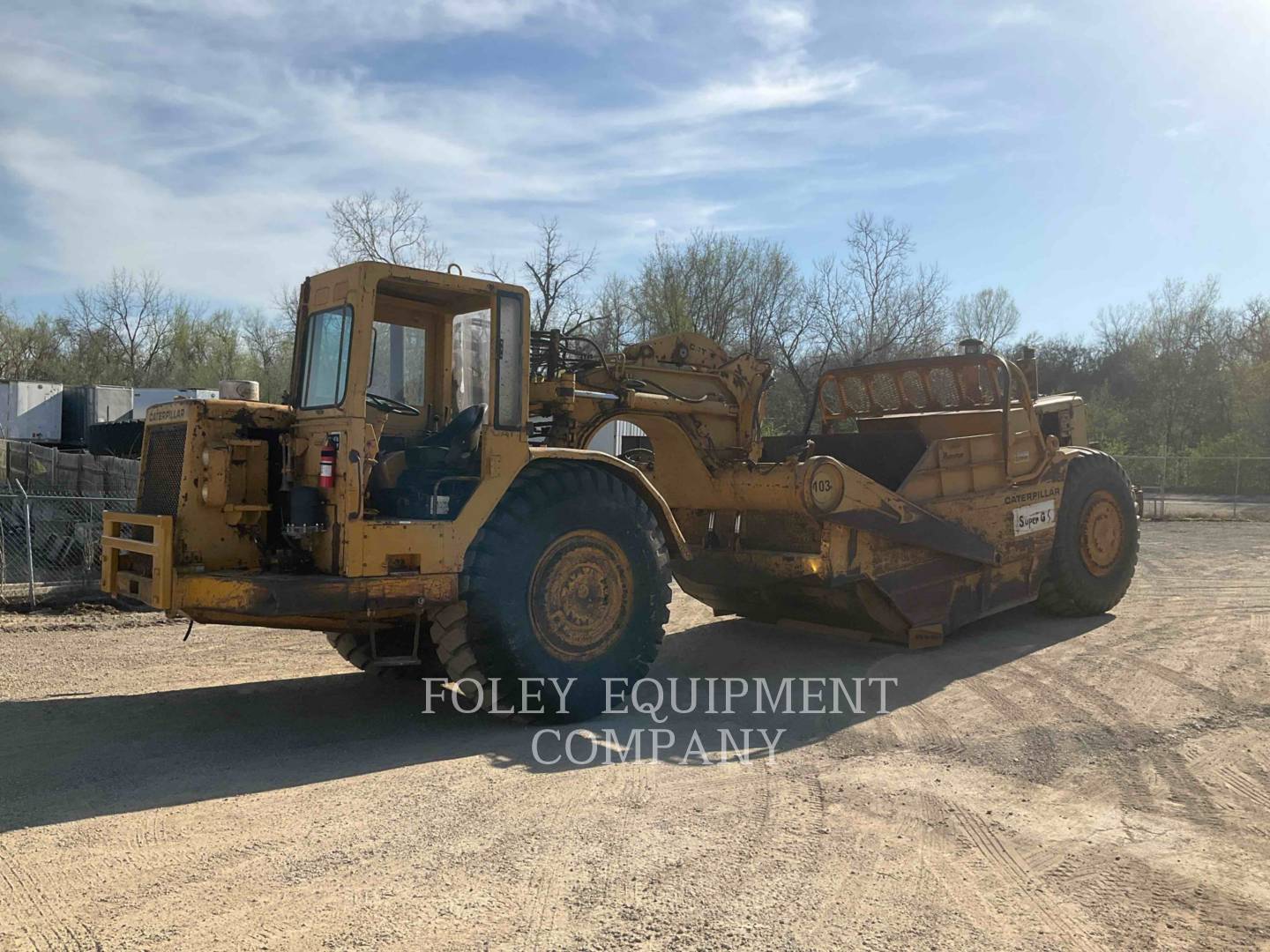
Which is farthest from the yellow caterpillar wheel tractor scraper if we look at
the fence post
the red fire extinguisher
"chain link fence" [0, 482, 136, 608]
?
"chain link fence" [0, 482, 136, 608]

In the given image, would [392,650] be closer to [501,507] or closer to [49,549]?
[501,507]

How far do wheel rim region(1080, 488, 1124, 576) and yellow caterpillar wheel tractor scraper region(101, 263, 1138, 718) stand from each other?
1694mm

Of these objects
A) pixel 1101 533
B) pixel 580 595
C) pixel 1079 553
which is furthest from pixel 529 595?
pixel 1101 533

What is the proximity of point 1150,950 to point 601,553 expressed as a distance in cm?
372

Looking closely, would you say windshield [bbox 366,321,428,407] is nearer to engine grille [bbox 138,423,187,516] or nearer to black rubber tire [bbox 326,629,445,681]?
engine grille [bbox 138,423,187,516]

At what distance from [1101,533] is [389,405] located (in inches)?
294

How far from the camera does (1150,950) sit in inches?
135

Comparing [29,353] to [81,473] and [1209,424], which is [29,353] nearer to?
[81,473]

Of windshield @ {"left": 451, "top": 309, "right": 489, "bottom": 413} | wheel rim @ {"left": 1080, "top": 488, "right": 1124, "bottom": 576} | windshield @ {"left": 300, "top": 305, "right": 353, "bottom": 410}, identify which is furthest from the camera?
wheel rim @ {"left": 1080, "top": 488, "right": 1124, "bottom": 576}

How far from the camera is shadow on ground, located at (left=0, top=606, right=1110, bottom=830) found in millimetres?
5031

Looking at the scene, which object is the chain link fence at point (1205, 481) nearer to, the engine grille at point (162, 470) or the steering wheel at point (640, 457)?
the steering wheel at point (640, 457)

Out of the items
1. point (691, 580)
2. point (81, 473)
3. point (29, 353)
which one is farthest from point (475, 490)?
point (29, 353)

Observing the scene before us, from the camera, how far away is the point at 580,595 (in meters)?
6.29

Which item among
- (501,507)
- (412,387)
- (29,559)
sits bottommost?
(29,559)
